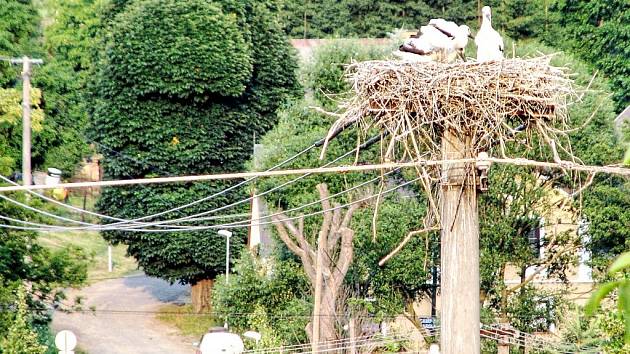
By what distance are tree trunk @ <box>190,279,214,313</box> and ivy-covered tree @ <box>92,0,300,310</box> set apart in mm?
60

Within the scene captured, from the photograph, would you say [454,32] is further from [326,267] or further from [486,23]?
[326,267]

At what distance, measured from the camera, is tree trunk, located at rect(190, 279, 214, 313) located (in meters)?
35.8

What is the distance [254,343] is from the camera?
2384 centimetres

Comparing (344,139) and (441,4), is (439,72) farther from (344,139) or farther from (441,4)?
(441,4)

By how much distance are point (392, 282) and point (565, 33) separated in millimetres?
26364

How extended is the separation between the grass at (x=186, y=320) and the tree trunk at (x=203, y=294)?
0.87 ft

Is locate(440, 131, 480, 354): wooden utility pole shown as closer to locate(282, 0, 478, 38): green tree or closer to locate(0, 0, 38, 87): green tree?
locate(0, 0, 38, 87): green tree

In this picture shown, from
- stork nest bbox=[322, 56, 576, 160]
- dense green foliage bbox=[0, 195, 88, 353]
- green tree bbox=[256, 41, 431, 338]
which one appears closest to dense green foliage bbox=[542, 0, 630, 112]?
green tree bbox=[256, 41, 431, 338]

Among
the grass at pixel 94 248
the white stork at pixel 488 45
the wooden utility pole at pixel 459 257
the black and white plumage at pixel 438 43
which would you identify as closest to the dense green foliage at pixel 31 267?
the white stork at pixel 488 45

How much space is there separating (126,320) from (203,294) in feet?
8.35

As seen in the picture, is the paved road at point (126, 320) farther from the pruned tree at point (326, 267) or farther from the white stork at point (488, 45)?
the white stork at point (488, 45)

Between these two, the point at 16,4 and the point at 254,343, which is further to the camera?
the point at 16,4

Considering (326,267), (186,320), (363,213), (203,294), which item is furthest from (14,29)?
(326,267)

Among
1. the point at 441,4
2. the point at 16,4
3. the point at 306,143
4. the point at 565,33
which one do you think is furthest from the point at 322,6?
the point at 306,143
